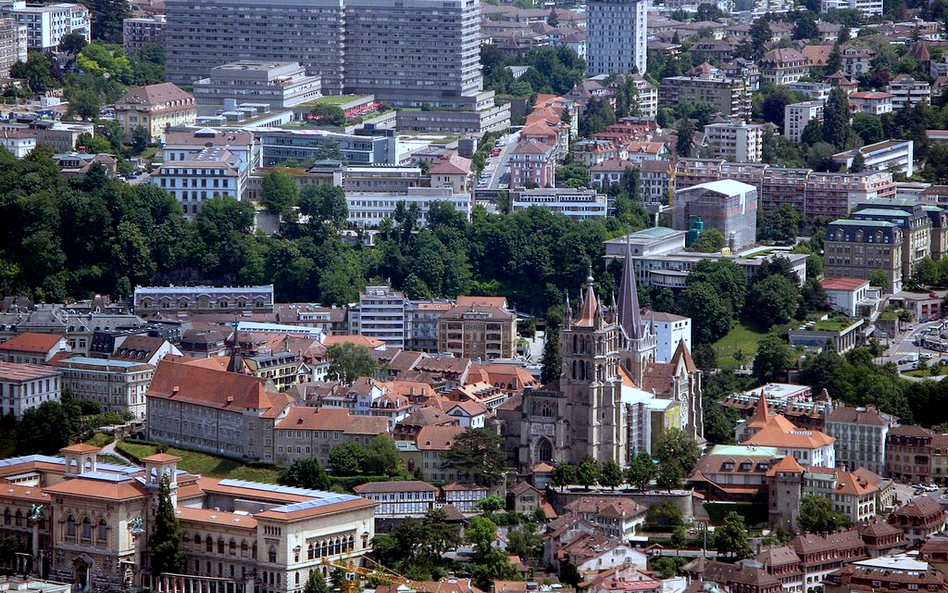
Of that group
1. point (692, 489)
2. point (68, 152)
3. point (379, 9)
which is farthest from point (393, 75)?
point (692, 489)

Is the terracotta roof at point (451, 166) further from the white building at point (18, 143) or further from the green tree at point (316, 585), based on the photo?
the green tree at point (316, 585)

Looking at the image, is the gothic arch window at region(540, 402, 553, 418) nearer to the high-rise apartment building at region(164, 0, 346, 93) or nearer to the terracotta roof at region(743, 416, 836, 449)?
the terracotta roof at region(743, 416, 836, 449)

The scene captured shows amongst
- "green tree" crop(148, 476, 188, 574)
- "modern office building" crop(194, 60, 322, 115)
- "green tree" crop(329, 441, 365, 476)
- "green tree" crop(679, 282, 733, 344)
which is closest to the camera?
"green tree" crop(148, 476, 188, 574)

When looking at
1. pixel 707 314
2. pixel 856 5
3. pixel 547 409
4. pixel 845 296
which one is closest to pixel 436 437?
pixel 547 409

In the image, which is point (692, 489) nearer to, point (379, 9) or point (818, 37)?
point (379, 9)

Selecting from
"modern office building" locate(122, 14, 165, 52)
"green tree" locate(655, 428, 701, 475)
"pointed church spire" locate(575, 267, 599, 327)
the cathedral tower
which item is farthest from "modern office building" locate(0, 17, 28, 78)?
"green tree" locate(655, 428, 701, 475)

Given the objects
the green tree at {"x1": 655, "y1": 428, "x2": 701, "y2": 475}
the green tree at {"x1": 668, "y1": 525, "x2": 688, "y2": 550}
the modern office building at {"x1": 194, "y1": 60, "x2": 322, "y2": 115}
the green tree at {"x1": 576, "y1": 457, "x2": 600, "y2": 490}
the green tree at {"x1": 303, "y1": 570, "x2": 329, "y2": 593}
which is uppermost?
the modern office building at {"x1": 194, "y1": 60, "x2": 322, "y2": 115}
